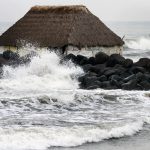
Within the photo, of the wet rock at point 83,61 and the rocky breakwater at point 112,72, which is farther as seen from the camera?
the wet rock at point 83,61

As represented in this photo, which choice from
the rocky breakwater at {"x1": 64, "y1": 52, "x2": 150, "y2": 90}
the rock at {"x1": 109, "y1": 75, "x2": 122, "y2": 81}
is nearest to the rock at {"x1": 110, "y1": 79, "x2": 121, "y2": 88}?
the rocky breakwater at {"x1": 64, "y1": 52, "x2": 150, "y2": 90}

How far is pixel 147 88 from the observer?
56.5 feet

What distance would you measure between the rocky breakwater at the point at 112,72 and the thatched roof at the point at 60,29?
1.07m

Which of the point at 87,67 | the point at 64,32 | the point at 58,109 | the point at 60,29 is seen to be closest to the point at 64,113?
the point at 58,109

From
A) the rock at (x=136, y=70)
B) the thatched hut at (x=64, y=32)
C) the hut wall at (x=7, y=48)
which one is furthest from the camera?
the hut wall at (x=7, y=48)

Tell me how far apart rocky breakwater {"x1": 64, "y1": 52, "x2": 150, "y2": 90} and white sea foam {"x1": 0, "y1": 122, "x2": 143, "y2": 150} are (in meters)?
4.61

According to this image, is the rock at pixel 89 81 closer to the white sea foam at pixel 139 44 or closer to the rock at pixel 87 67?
the rock at pixel 87 67

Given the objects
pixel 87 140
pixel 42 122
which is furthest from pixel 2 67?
pixel 87 140

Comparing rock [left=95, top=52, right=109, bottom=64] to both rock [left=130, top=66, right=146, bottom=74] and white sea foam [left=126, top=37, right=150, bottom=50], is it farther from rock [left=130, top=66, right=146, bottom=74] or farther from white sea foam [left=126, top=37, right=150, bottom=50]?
white sea foam [left=126, top=37, right=150, bottom=50]

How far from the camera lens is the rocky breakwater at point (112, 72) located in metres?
17.2

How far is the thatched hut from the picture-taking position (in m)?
20.7

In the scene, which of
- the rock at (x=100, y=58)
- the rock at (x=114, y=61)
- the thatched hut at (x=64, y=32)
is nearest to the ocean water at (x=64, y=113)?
the rock at (x=100, y=58)

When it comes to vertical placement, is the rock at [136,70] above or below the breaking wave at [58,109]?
above

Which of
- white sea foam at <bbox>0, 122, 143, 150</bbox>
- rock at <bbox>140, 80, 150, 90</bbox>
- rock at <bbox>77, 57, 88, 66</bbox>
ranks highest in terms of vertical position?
rock at <bbox>77, 57, 88, 66</bbox>
